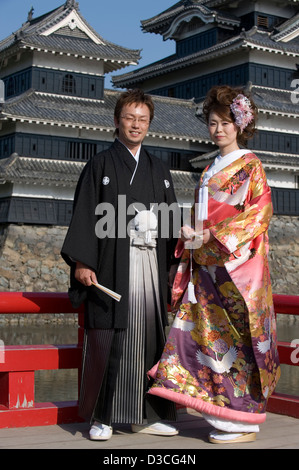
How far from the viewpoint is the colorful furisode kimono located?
3465mm

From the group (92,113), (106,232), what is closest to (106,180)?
(106,232)

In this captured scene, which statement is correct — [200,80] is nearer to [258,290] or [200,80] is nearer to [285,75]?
[285,75]

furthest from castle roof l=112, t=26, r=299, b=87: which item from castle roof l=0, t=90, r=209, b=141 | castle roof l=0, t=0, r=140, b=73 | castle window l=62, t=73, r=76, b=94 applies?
castle window l=62, t=73, r=76, b=94

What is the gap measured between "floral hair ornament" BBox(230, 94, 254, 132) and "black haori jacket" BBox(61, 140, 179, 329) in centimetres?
55

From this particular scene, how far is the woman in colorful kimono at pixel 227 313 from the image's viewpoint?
3.47 meters

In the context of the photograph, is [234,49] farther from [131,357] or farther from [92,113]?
[131,357]

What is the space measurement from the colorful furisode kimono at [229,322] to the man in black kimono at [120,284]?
14 cm

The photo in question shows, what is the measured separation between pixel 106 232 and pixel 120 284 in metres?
0.27

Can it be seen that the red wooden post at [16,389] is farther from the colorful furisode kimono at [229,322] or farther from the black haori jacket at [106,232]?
the colorful furisode kimono at [229,322]

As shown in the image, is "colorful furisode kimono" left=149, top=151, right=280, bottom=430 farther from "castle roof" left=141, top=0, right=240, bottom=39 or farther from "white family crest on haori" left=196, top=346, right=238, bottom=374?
"castle roof" left=141, top=0, right=240, bottom=39

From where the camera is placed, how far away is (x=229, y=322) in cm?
352

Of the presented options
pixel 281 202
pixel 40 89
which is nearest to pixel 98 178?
pixel 40 89

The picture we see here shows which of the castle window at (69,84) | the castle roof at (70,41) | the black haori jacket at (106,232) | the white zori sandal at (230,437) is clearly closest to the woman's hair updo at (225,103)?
the black haori jacket at (106,232)

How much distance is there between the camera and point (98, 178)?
3.66 meters
